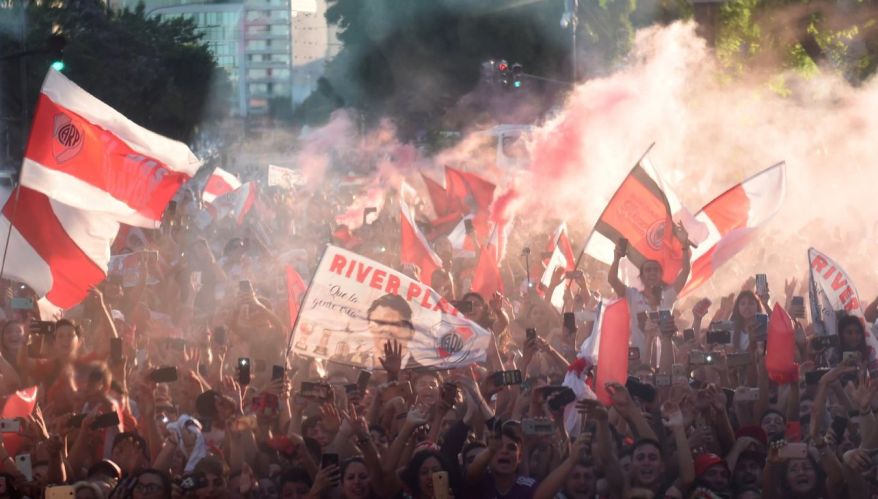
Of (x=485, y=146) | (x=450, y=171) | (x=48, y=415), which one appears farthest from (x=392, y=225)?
(x=485, y=146)

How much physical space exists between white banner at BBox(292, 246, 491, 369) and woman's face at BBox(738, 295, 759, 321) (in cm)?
184

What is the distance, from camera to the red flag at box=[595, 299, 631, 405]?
11.1 m

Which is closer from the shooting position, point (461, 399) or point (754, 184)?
Answer: point (461, 399)

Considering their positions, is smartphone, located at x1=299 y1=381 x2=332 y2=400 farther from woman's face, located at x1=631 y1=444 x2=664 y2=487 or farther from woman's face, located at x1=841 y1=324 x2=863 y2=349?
woman's face, located at x1=841 y1=324 x2=863 y2=349

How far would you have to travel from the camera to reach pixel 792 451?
9234 millimetres

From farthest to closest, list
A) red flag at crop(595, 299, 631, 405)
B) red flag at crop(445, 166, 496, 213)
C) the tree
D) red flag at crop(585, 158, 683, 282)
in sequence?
the tree, red flag at crop(445, 166, 496, 213), red flag at crop(585, 158, 683, 282), red flag at crop(595, 299, 631, 405)

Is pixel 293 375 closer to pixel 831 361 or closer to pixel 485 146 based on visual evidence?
pixel 831 361

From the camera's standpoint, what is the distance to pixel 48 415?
1084cm

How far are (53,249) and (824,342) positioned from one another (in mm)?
5079

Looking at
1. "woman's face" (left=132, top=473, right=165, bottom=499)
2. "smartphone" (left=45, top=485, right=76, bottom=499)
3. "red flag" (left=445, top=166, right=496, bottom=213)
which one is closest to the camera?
"smartphone" (left=45, top=485, right=76, bottom=499)

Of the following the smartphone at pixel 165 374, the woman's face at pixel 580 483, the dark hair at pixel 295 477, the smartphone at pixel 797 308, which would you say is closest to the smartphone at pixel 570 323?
the smartphone at pixel 797 308

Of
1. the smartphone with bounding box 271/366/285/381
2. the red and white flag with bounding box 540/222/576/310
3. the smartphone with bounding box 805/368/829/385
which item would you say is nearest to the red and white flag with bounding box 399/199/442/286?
the red and white flag with bounding box 540/222/576/310

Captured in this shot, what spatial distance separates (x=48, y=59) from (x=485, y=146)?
11.2 m

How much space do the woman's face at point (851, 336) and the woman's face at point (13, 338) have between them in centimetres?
509
